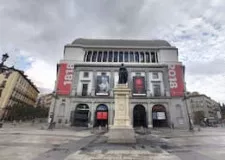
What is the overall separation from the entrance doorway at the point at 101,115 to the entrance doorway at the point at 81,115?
2.42m

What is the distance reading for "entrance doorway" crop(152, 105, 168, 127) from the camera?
3688 centimetres

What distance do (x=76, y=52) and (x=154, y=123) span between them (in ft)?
89.6

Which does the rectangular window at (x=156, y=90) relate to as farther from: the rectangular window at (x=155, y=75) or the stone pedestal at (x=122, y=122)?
the stone pedestal at (x=122, y=122)

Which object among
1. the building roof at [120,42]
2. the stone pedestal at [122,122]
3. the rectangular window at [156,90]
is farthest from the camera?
the building roof at [120,42]

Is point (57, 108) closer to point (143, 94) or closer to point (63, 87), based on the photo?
point (63, 87)

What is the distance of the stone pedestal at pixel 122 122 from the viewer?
11.2 m

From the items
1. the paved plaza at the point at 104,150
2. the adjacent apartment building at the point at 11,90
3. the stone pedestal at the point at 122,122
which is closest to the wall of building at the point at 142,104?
the adjacent apartment building at the point at 11,90

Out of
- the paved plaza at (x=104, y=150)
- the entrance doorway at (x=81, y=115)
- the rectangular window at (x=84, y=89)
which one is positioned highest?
the rectangular window at (x=84, y=89)

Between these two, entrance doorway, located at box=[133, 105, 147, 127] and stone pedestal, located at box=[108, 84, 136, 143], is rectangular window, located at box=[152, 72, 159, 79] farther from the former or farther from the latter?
stone pedestal, located at box=[108, 84, 136, 143]

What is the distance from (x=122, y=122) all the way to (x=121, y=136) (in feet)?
3.76

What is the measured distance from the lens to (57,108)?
36.7 meters

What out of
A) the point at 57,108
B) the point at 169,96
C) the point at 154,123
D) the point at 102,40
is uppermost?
the point at 102,40

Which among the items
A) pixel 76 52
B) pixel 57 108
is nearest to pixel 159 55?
pixel 76 52

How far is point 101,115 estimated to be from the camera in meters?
36.7
